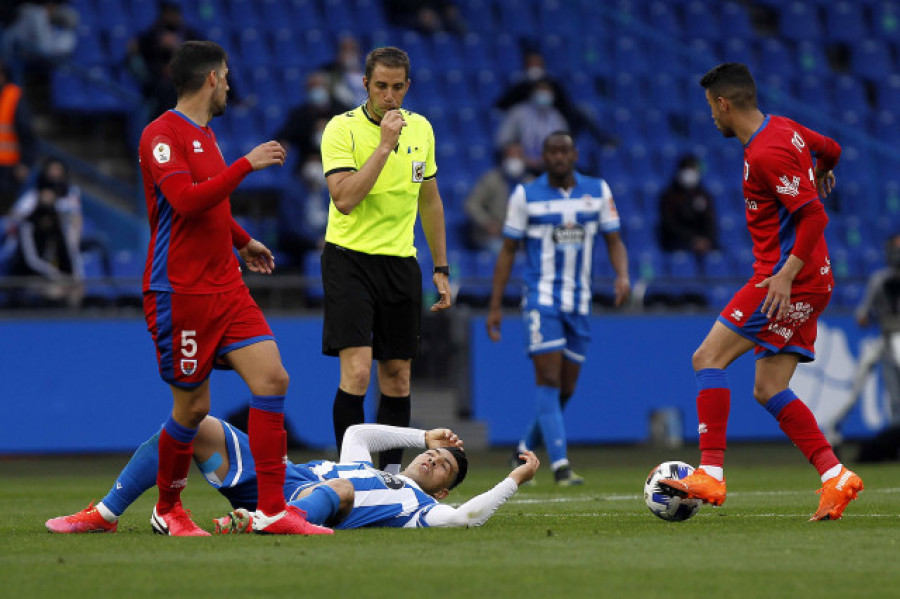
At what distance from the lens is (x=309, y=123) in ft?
55.2

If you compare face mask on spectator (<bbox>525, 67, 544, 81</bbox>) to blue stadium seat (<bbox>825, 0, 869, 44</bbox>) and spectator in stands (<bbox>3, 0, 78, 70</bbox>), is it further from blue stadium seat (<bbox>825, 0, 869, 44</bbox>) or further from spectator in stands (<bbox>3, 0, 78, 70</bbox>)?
blue stadium seat (<bbox>825, 0, 869, 44</bbox>)

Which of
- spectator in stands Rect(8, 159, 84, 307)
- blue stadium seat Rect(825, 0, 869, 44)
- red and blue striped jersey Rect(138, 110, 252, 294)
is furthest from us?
blue stadium seat Rect(825, 0, 869, 44)

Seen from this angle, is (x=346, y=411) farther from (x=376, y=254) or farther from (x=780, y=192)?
(x=780, y=192)

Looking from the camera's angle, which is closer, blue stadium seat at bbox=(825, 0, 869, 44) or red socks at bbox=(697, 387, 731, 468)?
red socks at bbox=(697, 387, 731, 468)

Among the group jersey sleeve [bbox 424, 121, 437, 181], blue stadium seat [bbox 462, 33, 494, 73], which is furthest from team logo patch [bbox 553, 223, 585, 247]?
blue stadium seat [bbox 462, 33, 494, 73]

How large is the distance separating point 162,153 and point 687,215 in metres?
12.2

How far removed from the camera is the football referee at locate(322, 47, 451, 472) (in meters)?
8.20

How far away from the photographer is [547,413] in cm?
1087

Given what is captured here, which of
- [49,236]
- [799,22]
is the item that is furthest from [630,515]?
[799,22]

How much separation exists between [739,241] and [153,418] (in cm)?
814

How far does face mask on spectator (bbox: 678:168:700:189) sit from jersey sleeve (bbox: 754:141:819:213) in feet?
34.7

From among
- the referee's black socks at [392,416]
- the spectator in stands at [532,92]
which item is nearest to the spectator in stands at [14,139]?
the spectator in stands at [532,92]

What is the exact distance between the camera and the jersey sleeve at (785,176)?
725 cm

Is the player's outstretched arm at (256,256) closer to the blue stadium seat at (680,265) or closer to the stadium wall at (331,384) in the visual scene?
the stadium wall at (331,384)
